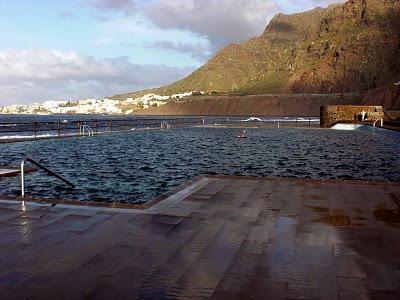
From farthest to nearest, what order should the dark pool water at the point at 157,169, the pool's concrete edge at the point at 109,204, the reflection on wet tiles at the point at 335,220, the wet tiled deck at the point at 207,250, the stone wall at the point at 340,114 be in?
the stone wall at the point at 340,114, the dark pool water at the point at 157,169, the pool's concrete edge at the point at 109,204, the reflection on wet tiles at the point at 335,220, the wet tiled deck at the point at 207,250

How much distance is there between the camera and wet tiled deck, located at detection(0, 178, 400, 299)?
4.74m

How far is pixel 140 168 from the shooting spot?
1989 centimetres

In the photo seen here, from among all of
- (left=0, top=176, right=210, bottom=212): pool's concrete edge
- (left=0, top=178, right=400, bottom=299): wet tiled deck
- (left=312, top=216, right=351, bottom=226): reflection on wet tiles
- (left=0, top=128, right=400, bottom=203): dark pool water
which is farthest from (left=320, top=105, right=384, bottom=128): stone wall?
(left=312, top=216, right=351, bottom=226): reflection on wet tiles

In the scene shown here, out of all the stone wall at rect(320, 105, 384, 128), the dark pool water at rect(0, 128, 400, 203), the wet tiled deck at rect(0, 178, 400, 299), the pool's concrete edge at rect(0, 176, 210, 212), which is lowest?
the dark pool water at rect(0, 128, 400, 203)

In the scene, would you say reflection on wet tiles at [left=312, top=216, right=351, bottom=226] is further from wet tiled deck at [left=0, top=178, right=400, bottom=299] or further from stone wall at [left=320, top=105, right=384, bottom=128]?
stone wall at [left=320, top=105, right=384, bottom=128]

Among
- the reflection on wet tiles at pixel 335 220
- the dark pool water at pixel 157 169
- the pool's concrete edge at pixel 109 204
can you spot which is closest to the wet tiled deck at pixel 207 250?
the reflection on wet tiles at pixel 335 220

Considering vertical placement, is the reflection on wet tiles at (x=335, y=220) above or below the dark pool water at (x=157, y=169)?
above

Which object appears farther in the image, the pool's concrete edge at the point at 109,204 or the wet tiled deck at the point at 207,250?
the pool's concrete edge at the point at 109,204

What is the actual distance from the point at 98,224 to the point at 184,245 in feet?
6.12

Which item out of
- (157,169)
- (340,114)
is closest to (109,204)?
(157,169)

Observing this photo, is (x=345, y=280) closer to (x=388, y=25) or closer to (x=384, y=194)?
(x=384, y=194)

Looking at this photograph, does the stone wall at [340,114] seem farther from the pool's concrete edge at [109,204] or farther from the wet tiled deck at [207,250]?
the wet tiled deck at [207,250]

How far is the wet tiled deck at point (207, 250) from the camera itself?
4.74 m

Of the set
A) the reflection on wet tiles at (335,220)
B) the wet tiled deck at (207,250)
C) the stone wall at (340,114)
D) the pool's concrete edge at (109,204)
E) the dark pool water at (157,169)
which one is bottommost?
the dark pool water at (157,169)
